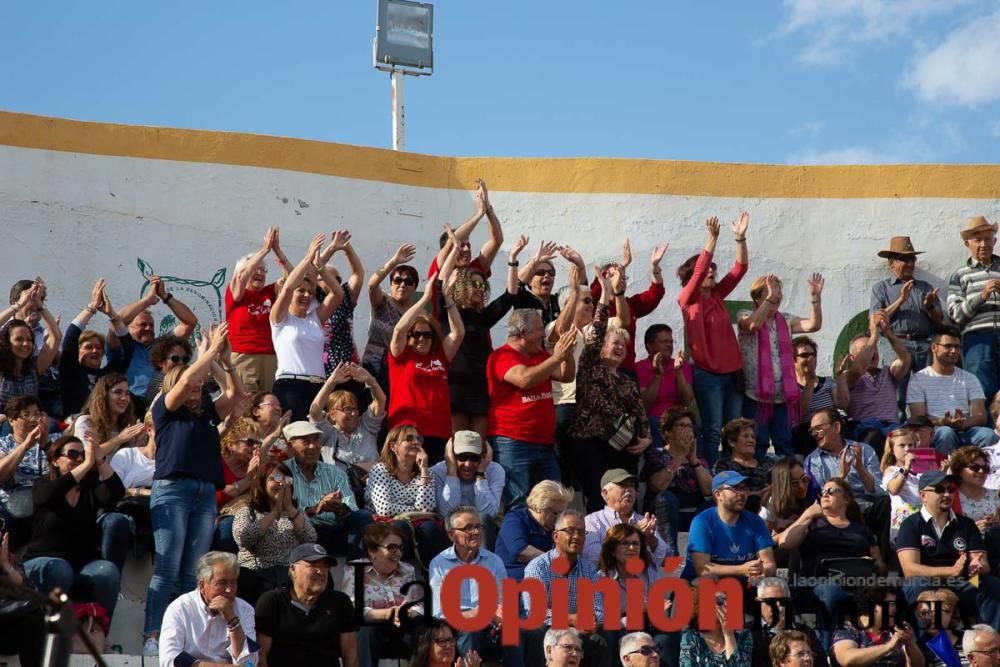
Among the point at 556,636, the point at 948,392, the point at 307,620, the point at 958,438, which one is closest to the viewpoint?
the point at 307,620

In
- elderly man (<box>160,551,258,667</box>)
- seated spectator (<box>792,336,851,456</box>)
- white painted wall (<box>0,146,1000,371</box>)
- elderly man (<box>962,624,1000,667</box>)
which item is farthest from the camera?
white painted wall (<box>0,146,1000,371</box>)

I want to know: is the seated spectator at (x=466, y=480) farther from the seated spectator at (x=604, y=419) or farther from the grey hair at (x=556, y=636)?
the grey hair at (x=556, y=636)

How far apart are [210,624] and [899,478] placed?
485 centimetres

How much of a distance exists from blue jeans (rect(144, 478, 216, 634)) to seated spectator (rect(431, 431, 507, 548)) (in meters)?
1.54

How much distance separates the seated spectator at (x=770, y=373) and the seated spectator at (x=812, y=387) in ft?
0.21

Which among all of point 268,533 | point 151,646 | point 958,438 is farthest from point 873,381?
point 151,646

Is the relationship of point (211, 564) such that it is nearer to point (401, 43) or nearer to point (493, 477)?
point (493, 477)

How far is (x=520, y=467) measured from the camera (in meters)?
10.9

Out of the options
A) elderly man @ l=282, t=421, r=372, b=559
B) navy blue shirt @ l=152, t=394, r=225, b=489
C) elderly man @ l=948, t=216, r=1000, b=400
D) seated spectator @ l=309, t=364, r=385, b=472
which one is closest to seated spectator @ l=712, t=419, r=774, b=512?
seated spectator @ l=309, t=364, r=385, b=472

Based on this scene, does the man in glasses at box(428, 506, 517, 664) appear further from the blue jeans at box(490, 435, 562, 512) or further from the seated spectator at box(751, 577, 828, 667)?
the seated spectator at box(751, 577, 828, 667)

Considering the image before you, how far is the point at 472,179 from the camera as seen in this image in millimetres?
14930

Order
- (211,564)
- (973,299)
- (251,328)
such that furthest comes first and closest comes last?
(973,299)
(251,328)
(211,564)

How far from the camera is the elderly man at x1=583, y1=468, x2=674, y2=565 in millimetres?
10062

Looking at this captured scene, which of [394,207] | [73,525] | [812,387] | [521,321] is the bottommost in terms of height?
[73,525]
